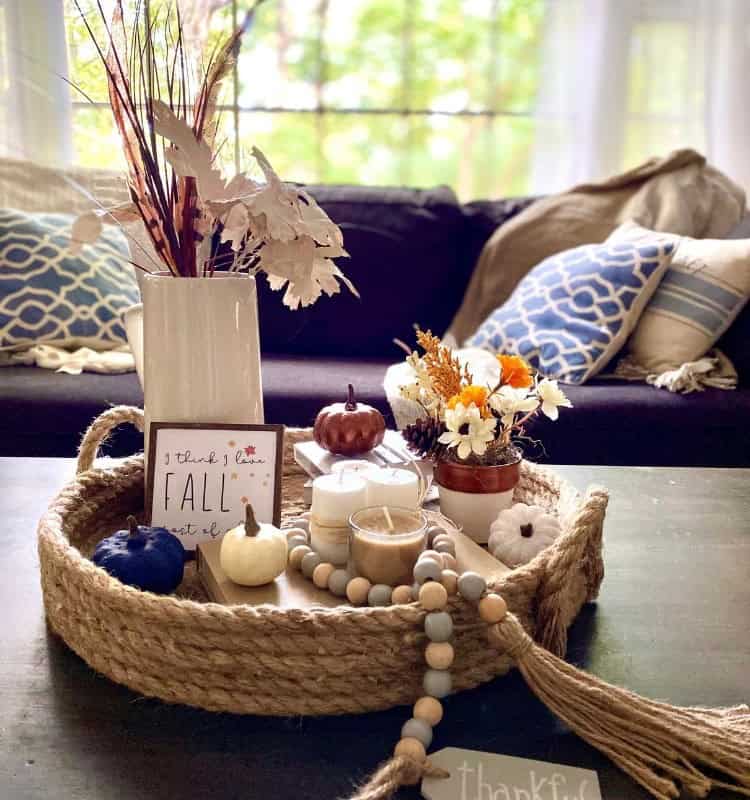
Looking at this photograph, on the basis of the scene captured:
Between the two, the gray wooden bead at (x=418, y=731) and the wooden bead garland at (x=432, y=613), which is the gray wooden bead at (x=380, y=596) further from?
the gray wooden bead at (x=418, y=731)

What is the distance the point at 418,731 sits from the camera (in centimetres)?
66

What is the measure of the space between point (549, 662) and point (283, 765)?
0.22 meters

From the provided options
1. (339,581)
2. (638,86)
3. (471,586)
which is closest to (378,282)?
(638,86)

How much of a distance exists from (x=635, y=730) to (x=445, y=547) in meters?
0.25

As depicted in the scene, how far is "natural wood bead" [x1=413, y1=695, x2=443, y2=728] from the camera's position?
0.68 metres

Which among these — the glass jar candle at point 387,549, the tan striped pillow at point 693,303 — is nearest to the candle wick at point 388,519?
the glass jar candle at point 387,549

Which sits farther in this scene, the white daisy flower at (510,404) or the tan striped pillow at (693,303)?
the tan striped pillow at (693,303)

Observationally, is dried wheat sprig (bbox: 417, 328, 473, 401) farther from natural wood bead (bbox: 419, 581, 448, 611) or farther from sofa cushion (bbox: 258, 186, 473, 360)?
sofa cushion (bbox: 258, 186, 473, 360)

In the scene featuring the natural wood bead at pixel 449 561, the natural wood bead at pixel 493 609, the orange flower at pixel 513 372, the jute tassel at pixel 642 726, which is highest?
the orange flower at pixel 513 372

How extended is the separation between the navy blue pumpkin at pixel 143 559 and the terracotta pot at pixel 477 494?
0.32 meters

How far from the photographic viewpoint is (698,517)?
1156 millimetres

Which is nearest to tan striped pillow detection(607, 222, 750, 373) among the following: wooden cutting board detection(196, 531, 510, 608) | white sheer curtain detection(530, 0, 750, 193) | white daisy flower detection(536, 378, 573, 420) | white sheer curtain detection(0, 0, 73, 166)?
white sheer curtain detection(530, 0, 750, 193)

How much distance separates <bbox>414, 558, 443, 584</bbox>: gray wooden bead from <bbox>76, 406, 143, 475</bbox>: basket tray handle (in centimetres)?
44

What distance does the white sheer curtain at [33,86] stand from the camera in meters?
3.02
